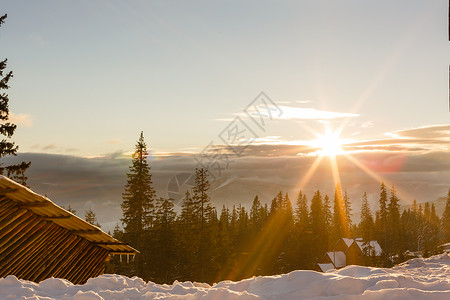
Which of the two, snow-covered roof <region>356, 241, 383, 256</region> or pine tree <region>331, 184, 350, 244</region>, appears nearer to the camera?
snow-covered roof <region>356, 241, 383, 256</region>

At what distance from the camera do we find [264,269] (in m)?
79.9

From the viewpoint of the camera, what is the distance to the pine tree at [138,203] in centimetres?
5216

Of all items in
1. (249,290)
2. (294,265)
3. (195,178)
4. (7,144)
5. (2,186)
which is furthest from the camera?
(294,265)

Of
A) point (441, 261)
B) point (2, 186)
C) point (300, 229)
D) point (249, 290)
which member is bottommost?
point (300, 229)

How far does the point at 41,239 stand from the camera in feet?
49.6

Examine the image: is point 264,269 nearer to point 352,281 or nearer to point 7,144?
point 7,144

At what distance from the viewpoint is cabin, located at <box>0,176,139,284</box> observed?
13266 millimetres

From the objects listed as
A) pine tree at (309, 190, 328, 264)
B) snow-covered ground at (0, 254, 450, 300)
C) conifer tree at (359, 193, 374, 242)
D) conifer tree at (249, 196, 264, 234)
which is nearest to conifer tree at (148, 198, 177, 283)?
pine tree at (309, 190, 328, 264)

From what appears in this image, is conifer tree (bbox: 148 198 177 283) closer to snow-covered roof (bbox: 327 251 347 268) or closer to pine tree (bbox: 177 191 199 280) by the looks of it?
pine tree (bbox: 177 191 199 280)

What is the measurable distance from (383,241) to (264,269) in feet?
122

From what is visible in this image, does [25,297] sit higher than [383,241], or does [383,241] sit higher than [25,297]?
[25,297]

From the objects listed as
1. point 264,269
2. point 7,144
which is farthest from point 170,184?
point 7,144

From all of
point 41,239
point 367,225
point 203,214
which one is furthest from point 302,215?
point 41,239

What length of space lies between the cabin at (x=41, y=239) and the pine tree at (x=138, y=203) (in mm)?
33694
